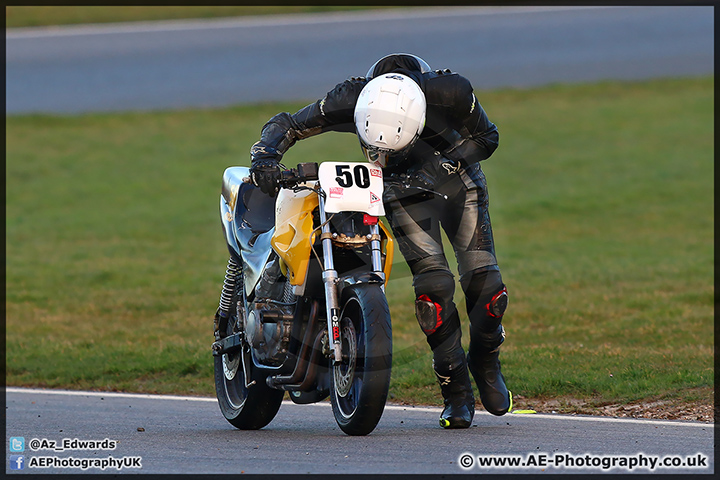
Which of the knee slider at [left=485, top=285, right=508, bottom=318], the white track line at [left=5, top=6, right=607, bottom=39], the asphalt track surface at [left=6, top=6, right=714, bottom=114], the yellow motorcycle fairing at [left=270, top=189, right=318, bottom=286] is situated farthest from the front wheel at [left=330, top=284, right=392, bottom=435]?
the white track line at [left=5, top=6, right=607, bottom=39]

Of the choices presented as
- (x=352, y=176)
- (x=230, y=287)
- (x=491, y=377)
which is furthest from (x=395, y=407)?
(x=352, y=176)

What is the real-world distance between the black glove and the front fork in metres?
0.31

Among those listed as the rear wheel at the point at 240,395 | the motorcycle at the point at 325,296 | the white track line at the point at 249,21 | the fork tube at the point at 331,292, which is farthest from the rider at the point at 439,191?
the white track line at the point at 249,21

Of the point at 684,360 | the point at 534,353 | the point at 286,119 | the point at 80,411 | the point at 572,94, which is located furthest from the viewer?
the point at 572,94

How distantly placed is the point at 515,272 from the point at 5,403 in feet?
26.4

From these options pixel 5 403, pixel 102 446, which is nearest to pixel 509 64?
pixel 5 403

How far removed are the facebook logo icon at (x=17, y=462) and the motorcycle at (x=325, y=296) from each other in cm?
139

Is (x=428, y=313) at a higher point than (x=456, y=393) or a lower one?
higher

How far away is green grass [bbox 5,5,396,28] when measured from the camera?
29156mm

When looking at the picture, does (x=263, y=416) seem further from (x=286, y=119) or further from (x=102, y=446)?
(x=286, y=119)

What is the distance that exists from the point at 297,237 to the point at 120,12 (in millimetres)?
25773

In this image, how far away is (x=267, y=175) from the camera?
628 cm

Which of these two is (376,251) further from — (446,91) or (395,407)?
(395,407)

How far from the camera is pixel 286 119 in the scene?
6.70m
